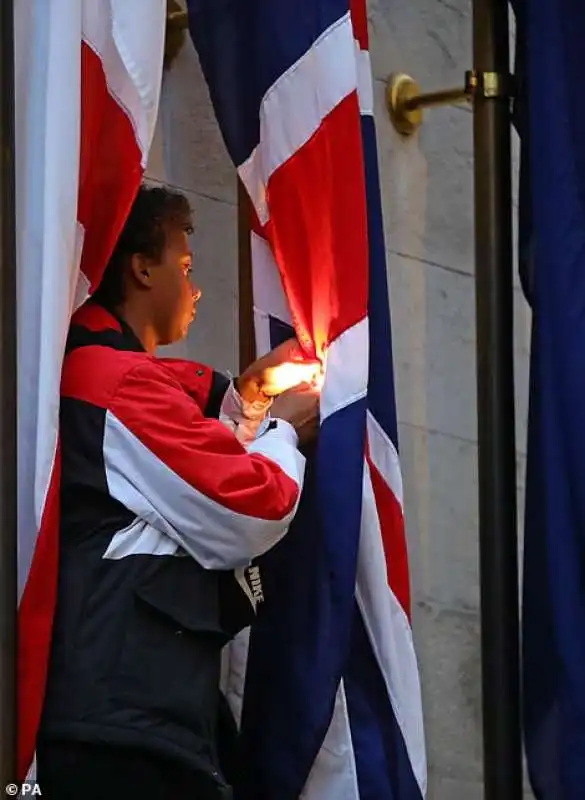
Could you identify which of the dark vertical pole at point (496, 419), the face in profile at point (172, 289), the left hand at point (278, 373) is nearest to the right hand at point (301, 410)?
the left hand at point (278, 373)

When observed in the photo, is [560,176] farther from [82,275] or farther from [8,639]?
[8,639]

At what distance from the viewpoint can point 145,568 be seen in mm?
1972

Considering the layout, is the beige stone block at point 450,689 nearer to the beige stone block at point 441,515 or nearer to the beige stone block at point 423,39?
the beige stone block at point 441,515

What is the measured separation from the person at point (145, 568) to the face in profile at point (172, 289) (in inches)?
4.3

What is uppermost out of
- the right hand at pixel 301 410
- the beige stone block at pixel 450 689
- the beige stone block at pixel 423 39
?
the beige stone block at pixel 423 39

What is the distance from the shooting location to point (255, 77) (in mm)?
2305

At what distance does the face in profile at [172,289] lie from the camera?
7.22 ft

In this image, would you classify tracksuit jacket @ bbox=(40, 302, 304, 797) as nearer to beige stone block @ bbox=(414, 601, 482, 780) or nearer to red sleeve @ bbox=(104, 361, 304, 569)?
red sleeve @ bbox=(104, 361, 304, 569)

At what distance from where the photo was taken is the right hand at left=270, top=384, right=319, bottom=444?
2207 mm

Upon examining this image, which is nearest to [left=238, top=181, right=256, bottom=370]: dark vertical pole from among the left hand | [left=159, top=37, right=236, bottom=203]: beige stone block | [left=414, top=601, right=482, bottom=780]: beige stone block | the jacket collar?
[left=159, top=37, right=236, bottom=203]: beige stone block

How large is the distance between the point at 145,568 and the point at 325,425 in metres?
0.32

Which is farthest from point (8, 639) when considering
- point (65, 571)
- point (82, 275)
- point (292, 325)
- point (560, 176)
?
point (560, 176)

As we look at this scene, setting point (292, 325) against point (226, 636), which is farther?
point (292, 325)

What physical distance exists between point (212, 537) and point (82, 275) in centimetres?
34
